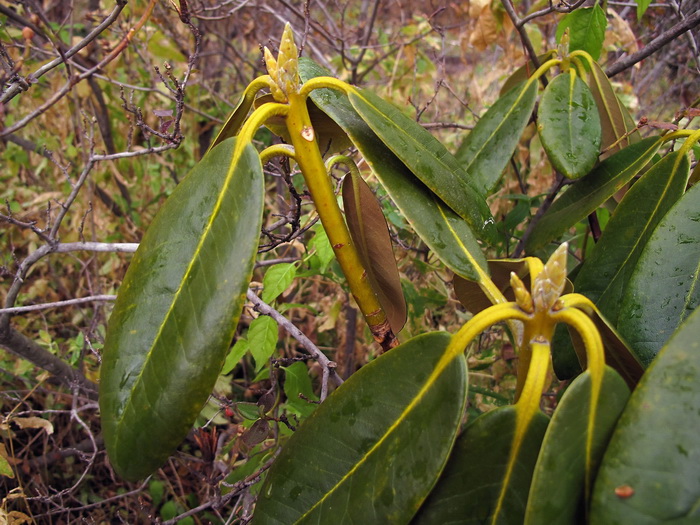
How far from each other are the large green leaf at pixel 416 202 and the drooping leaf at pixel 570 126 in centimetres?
30

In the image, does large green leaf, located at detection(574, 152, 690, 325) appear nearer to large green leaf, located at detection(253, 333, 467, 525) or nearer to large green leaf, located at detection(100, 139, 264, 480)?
large green leaf, located at detection(253, 333, 467, 525)

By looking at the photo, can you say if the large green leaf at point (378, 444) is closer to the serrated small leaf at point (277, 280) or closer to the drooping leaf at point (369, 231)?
the drooping leaf at point (369, 231)

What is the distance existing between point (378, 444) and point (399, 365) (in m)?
0.09

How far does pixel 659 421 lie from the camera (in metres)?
0.44

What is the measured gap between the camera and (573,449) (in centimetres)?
49

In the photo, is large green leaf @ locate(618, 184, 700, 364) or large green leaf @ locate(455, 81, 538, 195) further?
large green leaf @ locate(455, 81, 538, 195)

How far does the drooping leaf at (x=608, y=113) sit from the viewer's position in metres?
1.08

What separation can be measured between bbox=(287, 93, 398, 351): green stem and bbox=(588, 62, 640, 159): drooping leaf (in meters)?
0.63

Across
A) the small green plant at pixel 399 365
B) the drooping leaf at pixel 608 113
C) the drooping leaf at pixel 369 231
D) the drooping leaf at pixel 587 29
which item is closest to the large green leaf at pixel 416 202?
the small green plant at pixel 399 365

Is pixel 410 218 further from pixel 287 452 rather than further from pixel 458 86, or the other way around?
pixel 458 86

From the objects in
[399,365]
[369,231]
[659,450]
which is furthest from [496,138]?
[659,450]

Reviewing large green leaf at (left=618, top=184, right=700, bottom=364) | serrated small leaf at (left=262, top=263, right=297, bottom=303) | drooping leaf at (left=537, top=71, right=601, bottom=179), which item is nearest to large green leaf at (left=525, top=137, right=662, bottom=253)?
drooping leaf at (left=537, top=71, right=601, bottom=179)

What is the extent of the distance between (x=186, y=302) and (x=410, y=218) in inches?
10.8

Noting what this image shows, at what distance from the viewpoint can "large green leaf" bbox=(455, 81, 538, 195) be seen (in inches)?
38.9
